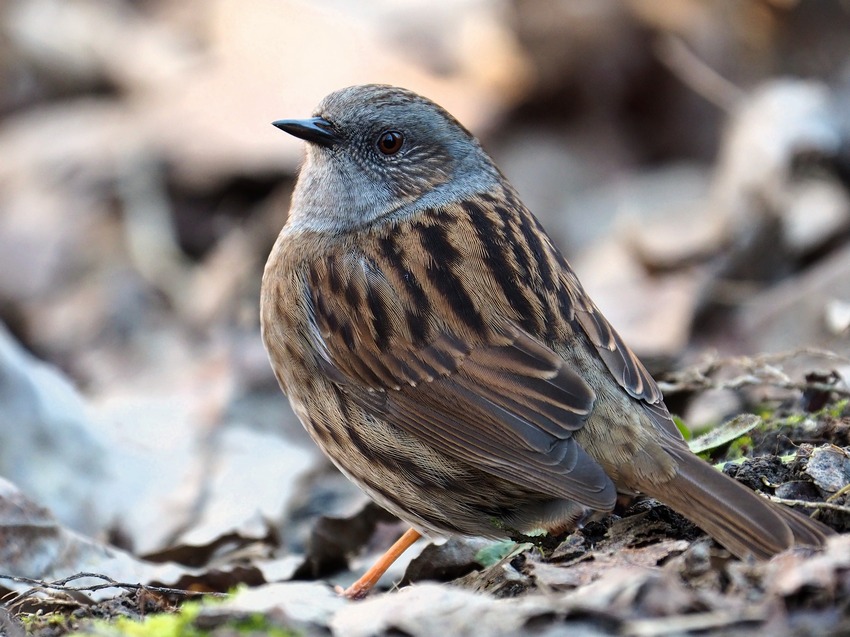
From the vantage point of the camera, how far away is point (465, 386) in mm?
4449

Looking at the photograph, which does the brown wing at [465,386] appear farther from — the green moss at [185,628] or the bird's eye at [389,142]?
the green moss at [185,628]

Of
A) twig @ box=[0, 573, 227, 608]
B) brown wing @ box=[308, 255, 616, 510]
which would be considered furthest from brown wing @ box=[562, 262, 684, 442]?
twig @ box=[0, 573, 227, 608]

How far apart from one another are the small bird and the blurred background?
1.10m

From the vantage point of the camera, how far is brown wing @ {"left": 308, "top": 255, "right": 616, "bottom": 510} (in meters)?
4.16

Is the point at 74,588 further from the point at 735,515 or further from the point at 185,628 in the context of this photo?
the point at 735,515

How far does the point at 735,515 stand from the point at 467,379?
119cm

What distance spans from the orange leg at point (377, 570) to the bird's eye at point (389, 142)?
186 centimetres

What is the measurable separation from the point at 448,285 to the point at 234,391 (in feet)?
10.4

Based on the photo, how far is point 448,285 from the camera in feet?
15.2

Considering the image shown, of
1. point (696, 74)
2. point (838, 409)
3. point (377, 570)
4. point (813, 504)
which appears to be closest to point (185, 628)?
Answer: point (377, 570)

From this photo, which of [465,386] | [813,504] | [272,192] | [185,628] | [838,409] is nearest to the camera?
[185,628]

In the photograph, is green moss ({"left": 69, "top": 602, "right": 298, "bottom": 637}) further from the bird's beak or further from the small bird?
the bird's beak

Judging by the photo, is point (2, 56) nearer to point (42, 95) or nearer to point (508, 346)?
point (42, 95)

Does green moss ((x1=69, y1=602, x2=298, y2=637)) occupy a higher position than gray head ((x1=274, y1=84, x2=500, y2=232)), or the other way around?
gray head ((x1=274, y1=84, x2=500, y2=232))
